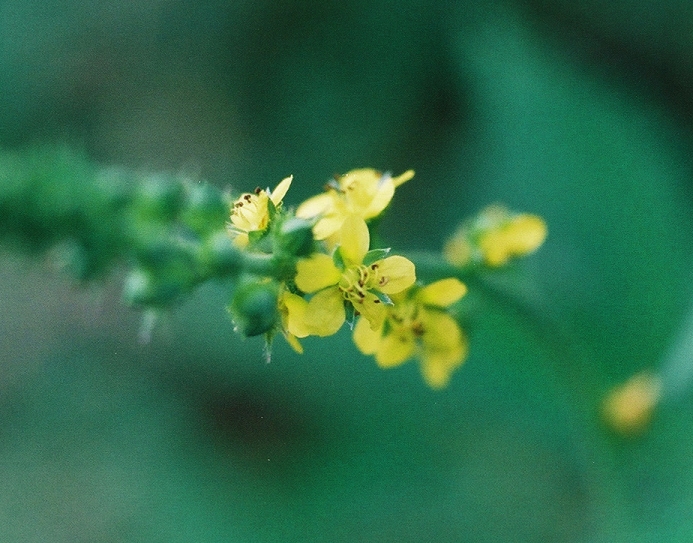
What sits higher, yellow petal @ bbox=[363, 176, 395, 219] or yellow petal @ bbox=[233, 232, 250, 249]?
yellow petal @ bbox=[363, 176, 395, 219]

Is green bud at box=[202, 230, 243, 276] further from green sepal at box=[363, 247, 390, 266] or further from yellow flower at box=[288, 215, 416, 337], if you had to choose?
green sepal at box=[363, 247, 390, 266]

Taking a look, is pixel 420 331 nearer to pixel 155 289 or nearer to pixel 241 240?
pixel 241 240

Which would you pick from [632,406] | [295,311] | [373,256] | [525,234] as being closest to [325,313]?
[295,311]

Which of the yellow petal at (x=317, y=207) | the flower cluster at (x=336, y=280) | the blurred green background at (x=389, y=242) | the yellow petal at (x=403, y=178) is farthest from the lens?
the blurred green background at (x=389, y=242)

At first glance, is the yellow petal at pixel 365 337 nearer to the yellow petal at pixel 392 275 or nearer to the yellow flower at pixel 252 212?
the yellow petal at pixel 392 275

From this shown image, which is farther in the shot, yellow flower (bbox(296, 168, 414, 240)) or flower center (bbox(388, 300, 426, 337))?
flower center (bbox(388, 300, 426, 337))

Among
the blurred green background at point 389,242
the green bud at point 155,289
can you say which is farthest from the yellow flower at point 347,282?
the blurred green background at point 389,242

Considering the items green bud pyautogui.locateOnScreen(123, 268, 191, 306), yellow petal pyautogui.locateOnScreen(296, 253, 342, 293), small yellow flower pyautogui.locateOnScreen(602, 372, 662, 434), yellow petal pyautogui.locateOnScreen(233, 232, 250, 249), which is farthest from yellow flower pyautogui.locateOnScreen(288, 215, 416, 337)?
small yellow flower pyautogui.locateOnScreen(602, 372, 662, 434)
